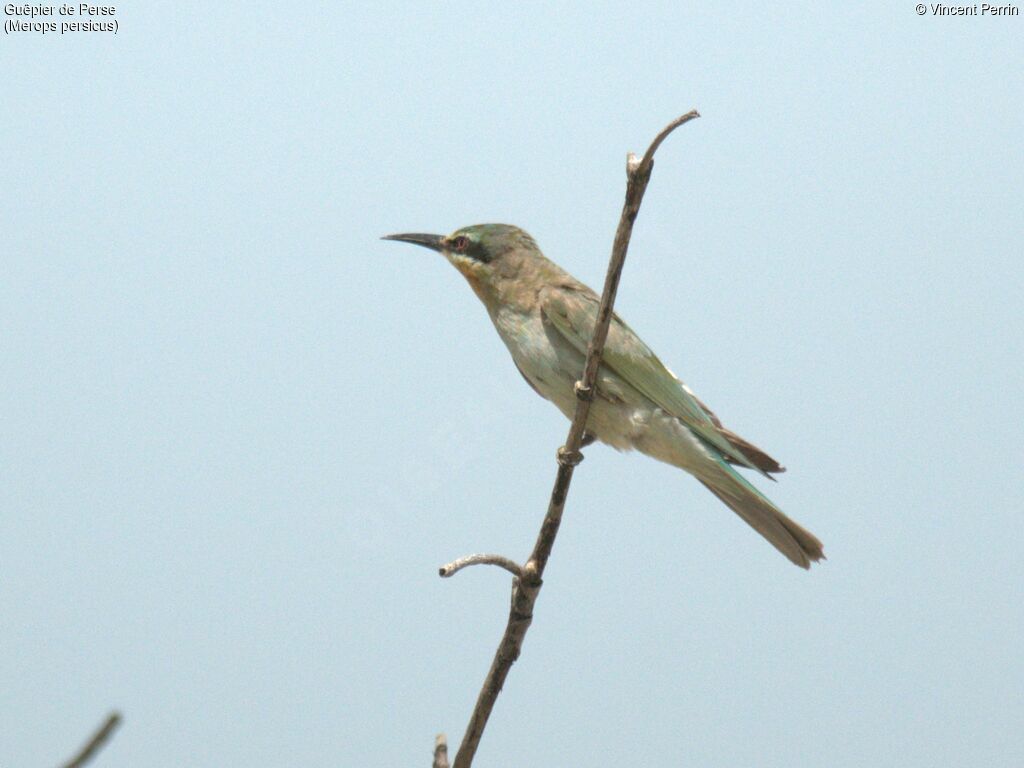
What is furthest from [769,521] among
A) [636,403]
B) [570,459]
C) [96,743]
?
[96,743]

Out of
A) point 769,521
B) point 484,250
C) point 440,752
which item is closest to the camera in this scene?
point 440,752

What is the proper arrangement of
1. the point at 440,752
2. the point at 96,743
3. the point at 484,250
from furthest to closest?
1. the point at 484,250
2. the point at 440,752
3. the point at 96,743

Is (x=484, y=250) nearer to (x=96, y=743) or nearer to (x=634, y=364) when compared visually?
(x=634, y=364)

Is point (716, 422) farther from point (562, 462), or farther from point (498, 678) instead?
point (498, 678)

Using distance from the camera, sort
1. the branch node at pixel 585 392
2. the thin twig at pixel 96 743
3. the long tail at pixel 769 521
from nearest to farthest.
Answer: the thin twig at pixel 96 743
the branch node at pixel 585 392
the long tail at pixel 769 521

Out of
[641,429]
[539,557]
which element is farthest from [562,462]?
[641,429]

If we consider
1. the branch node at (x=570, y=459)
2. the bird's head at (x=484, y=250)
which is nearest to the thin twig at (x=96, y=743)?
the branch node at (x=570, y=459)

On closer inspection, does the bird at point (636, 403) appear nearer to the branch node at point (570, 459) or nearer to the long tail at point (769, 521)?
the long tail at point (769, 521)
